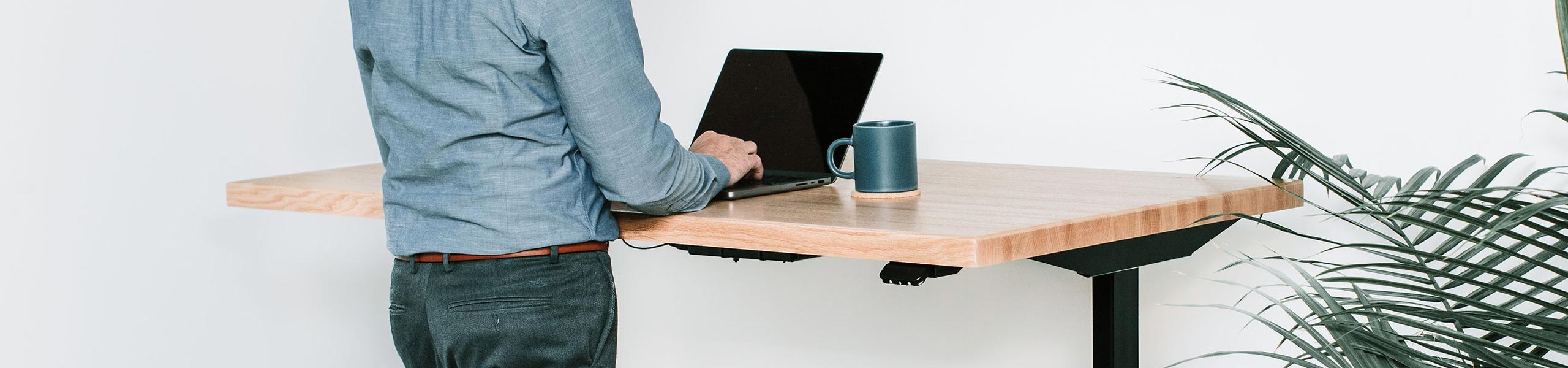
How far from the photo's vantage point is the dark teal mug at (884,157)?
1.70 m

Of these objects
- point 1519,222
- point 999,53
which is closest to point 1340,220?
point 999,53

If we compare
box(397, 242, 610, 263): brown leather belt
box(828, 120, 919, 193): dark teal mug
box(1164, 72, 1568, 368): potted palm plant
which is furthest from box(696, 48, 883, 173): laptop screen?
box(1164, 72, 1568, 368): potted palm plant

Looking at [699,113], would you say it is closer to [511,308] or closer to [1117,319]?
[1117,319]

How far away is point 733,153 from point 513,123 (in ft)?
1.22

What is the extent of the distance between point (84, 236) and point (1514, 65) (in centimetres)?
252

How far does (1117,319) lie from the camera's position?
188cm

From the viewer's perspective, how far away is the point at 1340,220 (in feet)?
6.75

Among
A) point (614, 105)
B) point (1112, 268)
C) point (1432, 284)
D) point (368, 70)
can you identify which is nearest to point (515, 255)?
point (614, 105)

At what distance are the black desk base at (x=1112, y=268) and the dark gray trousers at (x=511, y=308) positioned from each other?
20 centimetres

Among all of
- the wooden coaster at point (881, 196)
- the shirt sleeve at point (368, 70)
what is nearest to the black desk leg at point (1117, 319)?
the wooden coaster at point (881, 196)

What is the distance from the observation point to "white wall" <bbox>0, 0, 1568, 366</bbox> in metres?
2.04

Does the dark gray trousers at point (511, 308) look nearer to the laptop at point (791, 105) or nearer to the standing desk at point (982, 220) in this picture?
the standing desk at point (982, 220)

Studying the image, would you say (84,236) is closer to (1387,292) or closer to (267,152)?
(267,152)

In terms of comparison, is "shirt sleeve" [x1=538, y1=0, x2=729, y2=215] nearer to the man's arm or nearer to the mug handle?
the man's arm
